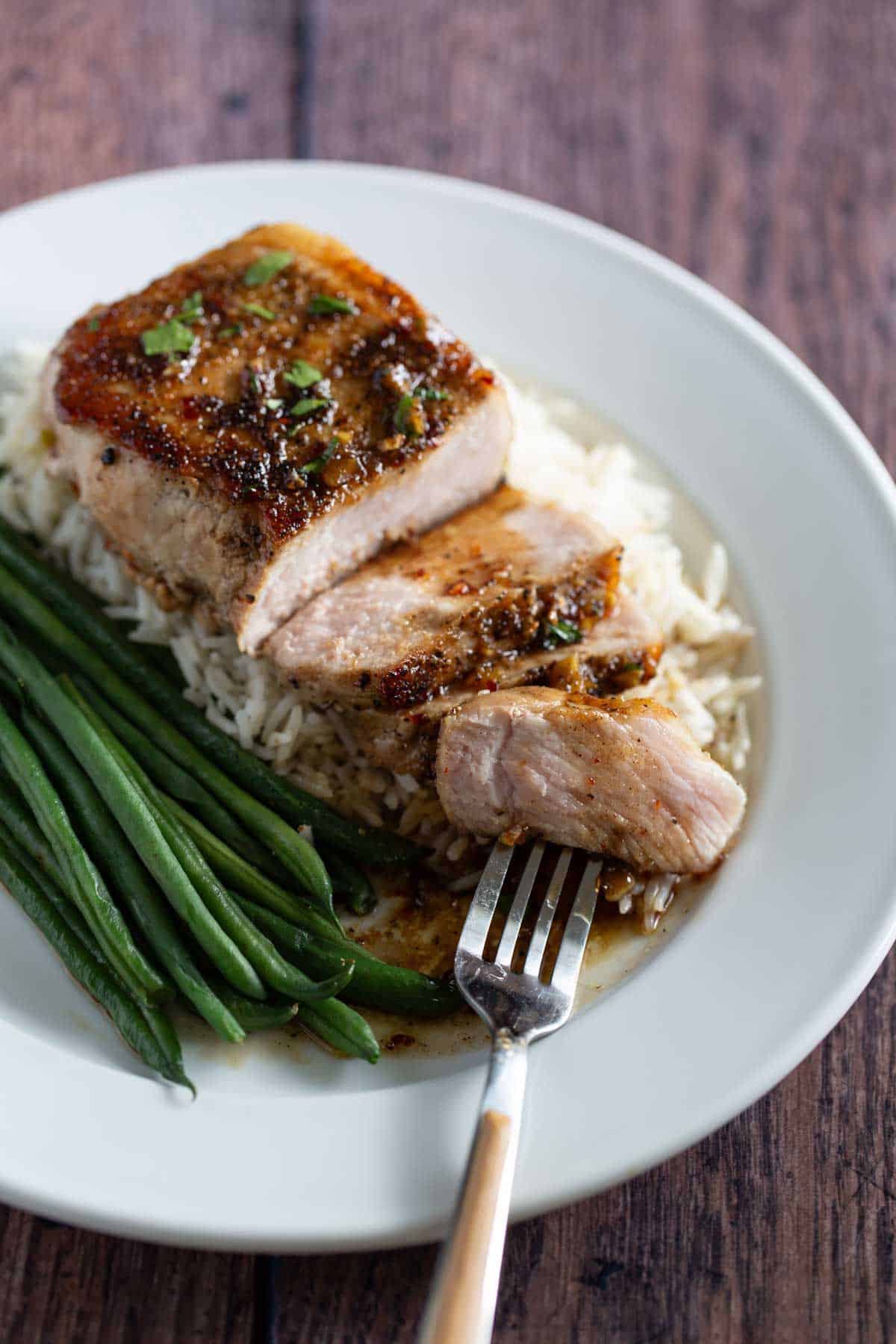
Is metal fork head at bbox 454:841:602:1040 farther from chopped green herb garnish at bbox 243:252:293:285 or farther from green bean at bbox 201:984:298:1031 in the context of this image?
chopped green herb garnish at bbox 243:252:293:285

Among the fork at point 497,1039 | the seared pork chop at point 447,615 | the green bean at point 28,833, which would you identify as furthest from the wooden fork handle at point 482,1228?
the green bean at point 28,833

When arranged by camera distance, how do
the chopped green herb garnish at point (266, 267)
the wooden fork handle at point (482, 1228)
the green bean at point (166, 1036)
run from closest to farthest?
the wooden fork handle at point (482, 1228) → the green bean at point (166, 1036) → the chopped green herb garnish at point (266, 267)

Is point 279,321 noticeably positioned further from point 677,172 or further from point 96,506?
point 677,172

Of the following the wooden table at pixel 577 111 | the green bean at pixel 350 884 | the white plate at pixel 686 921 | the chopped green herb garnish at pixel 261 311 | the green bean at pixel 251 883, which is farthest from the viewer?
the wooden table at pixel 577 111

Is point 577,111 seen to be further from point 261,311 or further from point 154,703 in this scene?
point 154,703

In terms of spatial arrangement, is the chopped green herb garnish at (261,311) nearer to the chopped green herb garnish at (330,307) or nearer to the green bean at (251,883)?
the chopped green herb garnish at (330,307)

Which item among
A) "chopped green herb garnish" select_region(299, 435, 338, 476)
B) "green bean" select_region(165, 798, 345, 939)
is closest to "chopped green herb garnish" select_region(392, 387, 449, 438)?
"chopped green herb garnish" select_region(299, 435, 338, 476)

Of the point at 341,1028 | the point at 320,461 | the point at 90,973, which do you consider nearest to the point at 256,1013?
the point at 341,1028
